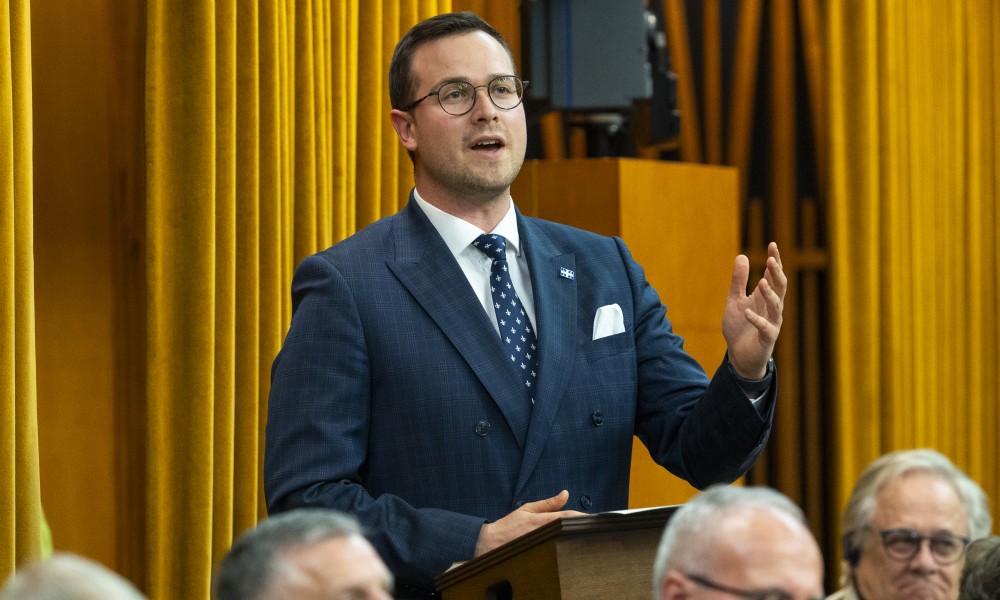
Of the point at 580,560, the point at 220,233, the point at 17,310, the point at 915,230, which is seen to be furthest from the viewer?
the point at 915,230

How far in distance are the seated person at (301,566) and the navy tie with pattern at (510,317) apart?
1.00m

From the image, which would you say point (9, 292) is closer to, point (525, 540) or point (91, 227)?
point (91, 227)

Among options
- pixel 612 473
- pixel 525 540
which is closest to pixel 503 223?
pixel 612 473

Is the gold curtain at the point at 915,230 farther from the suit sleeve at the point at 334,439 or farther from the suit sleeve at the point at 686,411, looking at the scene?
the suit sleeve at the point at 334,439

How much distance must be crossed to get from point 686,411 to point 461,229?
534mm

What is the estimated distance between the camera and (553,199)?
15.3ft

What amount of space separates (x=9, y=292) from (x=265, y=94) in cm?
112

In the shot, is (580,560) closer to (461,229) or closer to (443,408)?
(443,408)

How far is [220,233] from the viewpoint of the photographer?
427 cm

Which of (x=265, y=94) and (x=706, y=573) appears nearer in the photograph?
(x=706, y=573)

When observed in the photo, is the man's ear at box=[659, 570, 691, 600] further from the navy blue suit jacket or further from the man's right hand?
the navy blue suit jacket

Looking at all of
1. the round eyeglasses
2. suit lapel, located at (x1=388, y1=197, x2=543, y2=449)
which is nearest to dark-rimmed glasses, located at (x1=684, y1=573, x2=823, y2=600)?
suit lapel, located at (x1=388, y1=197, x2=543, y2=449)

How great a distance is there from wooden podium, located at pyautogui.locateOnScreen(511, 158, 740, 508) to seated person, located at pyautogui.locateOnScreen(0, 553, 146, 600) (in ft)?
10.9

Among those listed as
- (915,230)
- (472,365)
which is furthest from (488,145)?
(915,230)
